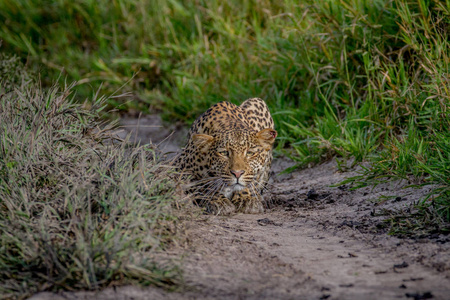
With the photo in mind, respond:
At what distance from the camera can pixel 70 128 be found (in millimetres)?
4922

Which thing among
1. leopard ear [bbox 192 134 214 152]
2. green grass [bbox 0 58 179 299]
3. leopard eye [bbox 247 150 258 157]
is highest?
green grass [bbox 0 58 179 299]

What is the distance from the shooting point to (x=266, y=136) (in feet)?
17.8

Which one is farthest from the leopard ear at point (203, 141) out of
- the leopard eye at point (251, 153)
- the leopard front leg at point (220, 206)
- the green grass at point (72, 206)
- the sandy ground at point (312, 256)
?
the green grass at point (72, 206)

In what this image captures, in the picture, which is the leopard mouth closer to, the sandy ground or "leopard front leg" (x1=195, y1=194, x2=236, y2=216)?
"leopard front leg" (x1=195, y1=194, x2=236, y2=216)

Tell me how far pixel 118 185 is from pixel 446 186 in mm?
2305

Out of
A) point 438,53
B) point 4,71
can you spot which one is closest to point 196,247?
point 438,53

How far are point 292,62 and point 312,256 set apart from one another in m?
3.73

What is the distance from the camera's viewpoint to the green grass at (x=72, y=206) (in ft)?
10.6

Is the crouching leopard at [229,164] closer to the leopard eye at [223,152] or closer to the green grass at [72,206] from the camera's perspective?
the leopard eye at [223,152]

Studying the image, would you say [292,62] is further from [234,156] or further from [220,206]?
[220,206]

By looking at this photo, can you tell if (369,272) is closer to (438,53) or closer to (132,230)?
(132,230)

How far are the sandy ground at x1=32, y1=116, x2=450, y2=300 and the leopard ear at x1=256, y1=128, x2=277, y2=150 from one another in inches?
22.8

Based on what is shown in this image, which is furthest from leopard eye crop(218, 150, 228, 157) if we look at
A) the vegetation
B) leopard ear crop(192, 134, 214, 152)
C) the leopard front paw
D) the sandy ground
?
the vegetation

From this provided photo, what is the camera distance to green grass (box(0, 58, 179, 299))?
127 inches
